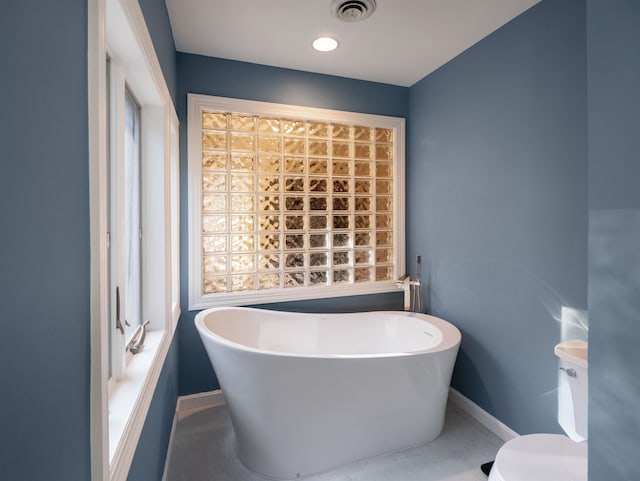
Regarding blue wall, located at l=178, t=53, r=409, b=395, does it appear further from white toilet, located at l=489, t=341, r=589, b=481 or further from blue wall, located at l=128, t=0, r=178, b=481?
white toilet, located at l=489, t=341, r=589, b=481

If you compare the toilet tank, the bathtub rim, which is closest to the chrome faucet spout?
the bathtub rim

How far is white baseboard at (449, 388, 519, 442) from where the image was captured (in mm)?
2188

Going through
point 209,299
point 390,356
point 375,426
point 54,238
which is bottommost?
point 375,426

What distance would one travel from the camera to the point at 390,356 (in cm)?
189

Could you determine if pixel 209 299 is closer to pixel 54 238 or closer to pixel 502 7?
pixel 54 238

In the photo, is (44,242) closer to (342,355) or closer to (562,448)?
(342,355)

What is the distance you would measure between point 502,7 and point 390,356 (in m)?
2.11

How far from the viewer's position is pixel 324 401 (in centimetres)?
182

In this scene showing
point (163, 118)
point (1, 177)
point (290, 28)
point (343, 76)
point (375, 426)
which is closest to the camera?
point (1, 177)

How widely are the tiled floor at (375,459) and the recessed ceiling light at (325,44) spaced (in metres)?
2.67

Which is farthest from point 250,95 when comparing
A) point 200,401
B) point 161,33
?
point 200,401

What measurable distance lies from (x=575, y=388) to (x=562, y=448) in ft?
1.11

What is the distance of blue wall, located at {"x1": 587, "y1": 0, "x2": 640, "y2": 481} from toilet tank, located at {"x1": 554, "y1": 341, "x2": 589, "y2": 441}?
887 mm

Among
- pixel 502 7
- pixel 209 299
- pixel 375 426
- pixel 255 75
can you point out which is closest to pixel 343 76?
pixel 255 75
